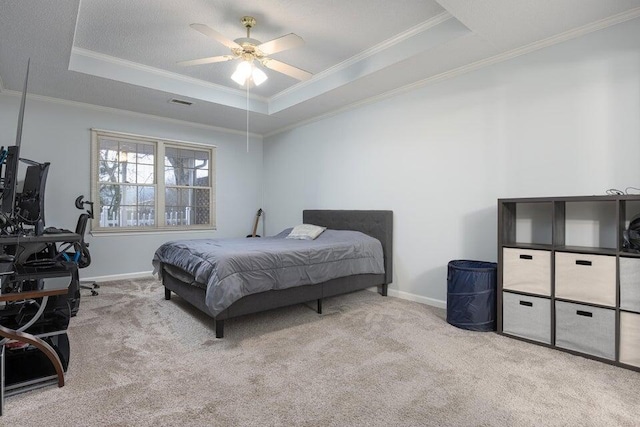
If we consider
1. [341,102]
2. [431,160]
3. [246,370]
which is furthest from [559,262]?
[341,102]

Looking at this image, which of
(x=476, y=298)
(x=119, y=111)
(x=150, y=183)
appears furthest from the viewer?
(x=150, y=183)

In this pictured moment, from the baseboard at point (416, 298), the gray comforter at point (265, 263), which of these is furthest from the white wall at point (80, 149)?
the baseboard at point (416, 298)

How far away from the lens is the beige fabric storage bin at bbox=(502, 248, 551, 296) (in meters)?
2.62

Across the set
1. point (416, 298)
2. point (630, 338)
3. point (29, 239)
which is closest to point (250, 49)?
point (29, 239)

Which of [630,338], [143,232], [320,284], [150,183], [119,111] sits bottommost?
[630,338]

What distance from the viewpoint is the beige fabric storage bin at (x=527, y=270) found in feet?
8.59

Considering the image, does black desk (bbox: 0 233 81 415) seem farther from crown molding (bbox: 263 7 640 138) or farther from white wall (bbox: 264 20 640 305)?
crown molding (bbox: 263 7 640 138)

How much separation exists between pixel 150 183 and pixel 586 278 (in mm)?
5501

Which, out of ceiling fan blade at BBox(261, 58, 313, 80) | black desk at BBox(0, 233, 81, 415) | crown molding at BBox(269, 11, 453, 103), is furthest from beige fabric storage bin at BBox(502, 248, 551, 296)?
black desk at BBox(0, 233, 81, 415)

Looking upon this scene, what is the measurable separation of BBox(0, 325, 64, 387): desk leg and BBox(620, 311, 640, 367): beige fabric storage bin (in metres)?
3.55

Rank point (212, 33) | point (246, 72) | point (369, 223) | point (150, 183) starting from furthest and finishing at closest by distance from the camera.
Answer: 1. point (150, 183)
2. point (369, 223)
3. point (246, 72)
4. point (212, 33)

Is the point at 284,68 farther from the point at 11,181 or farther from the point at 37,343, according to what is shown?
the point at 37,343

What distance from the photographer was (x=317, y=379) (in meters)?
2.10

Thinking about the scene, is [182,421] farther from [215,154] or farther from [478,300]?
[215,154]
